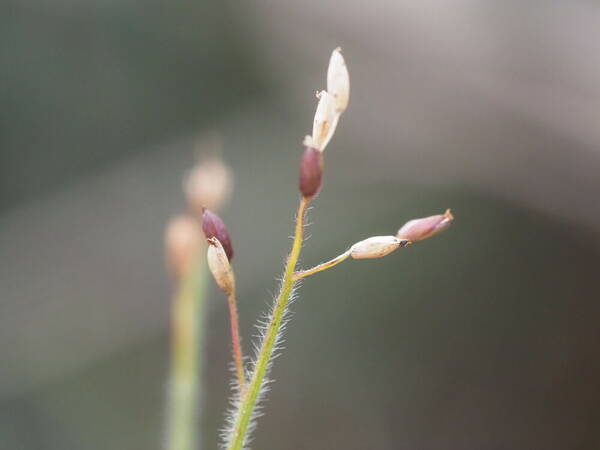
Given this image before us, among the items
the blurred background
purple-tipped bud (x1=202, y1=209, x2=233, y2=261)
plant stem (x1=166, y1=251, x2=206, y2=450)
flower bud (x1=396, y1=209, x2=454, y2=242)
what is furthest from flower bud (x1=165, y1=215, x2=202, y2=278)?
the blurred background

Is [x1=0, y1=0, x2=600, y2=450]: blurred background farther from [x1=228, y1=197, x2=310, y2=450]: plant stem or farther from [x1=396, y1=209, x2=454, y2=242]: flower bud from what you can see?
[x1=228, y1=197, x2=310, y2=450]: plant stem

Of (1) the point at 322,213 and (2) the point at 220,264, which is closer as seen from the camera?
(2) the point at 220,264

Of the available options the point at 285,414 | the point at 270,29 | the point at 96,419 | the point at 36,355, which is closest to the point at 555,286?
the point at 285,414

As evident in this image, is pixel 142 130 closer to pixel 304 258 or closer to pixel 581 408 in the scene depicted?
pixel 304 258

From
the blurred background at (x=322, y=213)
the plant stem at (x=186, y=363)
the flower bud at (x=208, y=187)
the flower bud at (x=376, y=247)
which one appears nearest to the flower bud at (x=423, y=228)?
the flower bud at (x=376, y=247)

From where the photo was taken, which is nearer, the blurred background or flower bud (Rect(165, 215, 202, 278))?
flower bud (Rect(165, 215, 202, 278))

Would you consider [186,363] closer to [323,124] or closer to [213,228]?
[213,228]

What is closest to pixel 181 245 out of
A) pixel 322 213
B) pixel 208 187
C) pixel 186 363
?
pixel 208 187
